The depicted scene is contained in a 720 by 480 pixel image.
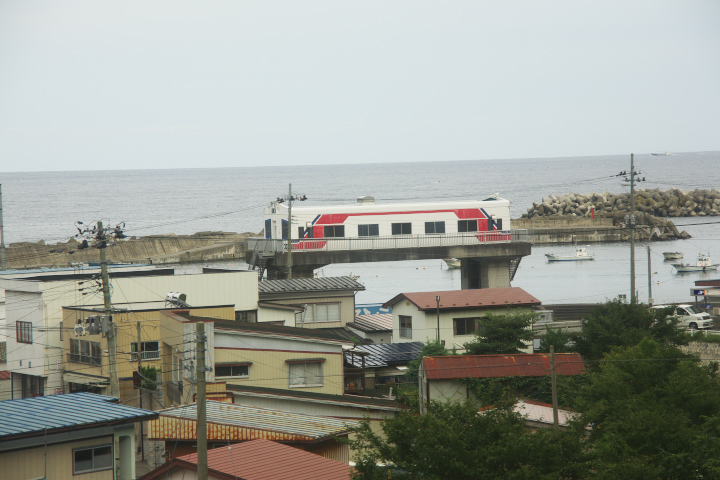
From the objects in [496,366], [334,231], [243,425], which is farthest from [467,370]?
[334,231]

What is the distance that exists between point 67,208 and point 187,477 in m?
185

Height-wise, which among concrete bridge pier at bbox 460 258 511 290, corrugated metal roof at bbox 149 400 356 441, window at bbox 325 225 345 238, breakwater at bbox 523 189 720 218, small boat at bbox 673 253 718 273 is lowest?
corrugated metal roof at bbox 149 400 356 441

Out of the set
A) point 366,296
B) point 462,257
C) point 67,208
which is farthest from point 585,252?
Result: point 67,208

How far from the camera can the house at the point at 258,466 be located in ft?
44.7

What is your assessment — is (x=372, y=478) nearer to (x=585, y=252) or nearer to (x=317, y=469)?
(x=317, y=469)

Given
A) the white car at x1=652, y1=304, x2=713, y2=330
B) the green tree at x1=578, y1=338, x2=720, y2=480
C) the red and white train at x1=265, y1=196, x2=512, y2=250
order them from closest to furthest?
1. the green tree at x1=578, y1=338, x2=720, y2=480
2. the white car at x1=652, y1=304, x2=713, y2=330
3. the red and white train at x1=265, y1=196, x2=512, y2=250

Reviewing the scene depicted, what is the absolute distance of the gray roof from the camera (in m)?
36.8

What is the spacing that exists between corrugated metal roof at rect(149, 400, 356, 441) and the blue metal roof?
0.89 metres

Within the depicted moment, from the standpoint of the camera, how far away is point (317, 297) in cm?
3697

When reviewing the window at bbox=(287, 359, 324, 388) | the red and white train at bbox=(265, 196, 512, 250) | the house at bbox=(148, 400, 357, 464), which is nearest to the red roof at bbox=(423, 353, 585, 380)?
the window at bbox=(287, 359, 324, 388)

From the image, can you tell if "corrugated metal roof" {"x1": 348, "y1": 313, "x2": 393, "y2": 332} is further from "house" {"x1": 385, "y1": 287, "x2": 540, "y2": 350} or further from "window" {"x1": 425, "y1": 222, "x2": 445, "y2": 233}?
"window" {"x1": 425, "y1": 222, "x2": 445, "y2": 233}

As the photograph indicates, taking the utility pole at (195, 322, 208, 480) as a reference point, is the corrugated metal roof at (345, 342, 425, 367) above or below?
below

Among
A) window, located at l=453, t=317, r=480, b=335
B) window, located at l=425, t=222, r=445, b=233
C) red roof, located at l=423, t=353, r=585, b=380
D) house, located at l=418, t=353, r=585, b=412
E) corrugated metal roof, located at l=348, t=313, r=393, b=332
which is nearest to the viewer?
house, located at l=418, t=353, r=585, b=412

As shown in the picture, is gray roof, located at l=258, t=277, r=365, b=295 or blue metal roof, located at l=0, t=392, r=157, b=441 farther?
gray roof, located at l=258, t=277, r=365, b=295
